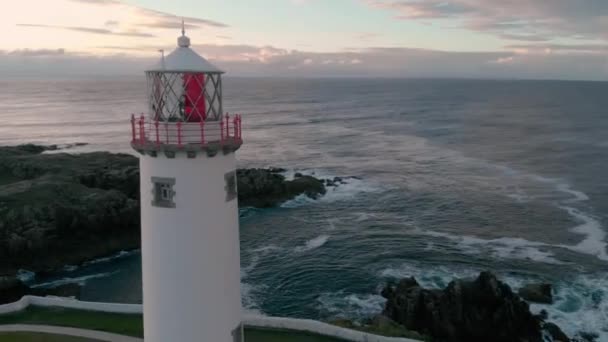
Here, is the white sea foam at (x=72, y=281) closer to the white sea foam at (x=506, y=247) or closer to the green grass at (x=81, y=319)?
the green grass at (x=81, y=319)

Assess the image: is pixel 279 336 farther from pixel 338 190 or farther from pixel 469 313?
pixel 338 190

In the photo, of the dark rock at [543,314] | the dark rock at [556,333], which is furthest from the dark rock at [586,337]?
the dark rock at [543,314]

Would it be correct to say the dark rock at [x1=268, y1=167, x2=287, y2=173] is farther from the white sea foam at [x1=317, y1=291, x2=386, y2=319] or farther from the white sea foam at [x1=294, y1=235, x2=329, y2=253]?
the white sea foam at [x1=317, y1=291, x2=386, y2=319]

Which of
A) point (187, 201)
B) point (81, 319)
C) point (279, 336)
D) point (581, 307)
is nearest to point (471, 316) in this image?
point (581, 307)

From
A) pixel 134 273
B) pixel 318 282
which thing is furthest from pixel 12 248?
pixel 318 282

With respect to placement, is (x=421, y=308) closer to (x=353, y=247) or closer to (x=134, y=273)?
(x=353, y=247)

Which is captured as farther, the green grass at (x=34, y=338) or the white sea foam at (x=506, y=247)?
the white sea foam at (x=506, y=247)
